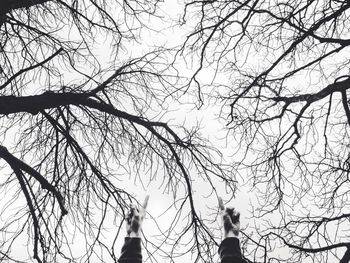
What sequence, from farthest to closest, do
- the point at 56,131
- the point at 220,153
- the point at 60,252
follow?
the point at 220,153
the point at 56,131
the point at 60,252

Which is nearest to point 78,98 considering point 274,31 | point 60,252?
point 60,252

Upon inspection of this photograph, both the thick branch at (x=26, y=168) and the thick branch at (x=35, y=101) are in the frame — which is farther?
the thick branch at (x=26, y=168)

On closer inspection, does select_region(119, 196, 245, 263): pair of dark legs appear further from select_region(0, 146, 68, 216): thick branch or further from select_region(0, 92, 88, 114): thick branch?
select_region(0, 92, 88, 114): thick branch

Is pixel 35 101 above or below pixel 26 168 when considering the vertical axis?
above

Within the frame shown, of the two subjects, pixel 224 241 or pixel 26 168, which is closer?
pixel 224 241

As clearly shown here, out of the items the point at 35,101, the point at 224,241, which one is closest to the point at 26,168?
the point at 35,101

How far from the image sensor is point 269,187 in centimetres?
438

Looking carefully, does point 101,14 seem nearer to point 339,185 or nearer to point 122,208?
point 122,208

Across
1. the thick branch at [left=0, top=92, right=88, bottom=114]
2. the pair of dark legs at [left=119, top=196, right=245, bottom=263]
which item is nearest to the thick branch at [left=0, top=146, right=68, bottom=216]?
the thick branch at [left=0, top=92, right=88, bottom=114]

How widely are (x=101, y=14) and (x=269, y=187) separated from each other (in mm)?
3416

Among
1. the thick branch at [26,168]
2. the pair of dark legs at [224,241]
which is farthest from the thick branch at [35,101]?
the pair of dark legs at [224,241]

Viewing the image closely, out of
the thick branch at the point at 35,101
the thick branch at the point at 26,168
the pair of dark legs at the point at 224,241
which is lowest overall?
the pair of dark legs at the point at 224,241

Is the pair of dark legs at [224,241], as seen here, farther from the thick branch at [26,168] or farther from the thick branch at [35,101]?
the thick branch at [35,101]

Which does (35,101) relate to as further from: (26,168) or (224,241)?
(224,241)
